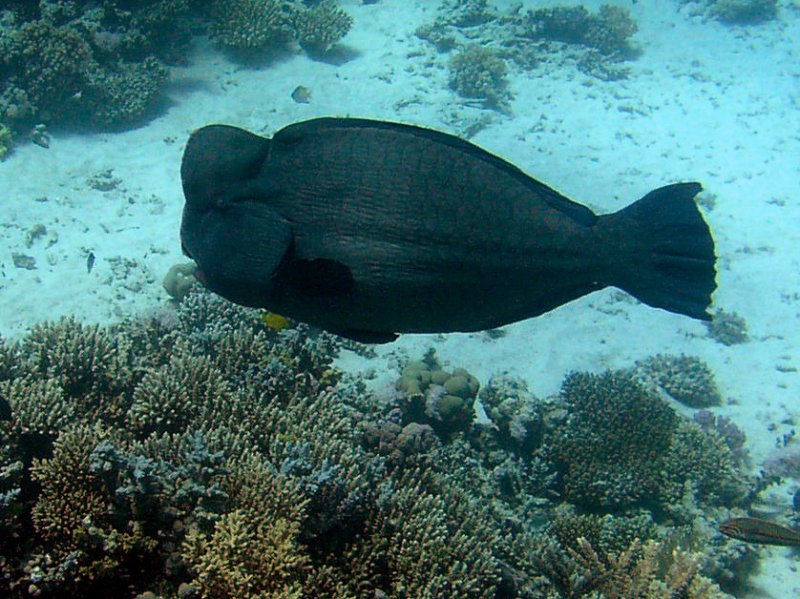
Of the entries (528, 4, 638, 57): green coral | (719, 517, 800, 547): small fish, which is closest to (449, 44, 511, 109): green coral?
(528, 4, 638, 57): green coral

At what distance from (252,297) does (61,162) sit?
32.5ft

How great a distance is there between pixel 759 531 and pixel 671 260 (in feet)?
11.9

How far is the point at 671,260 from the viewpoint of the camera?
2.30 metres

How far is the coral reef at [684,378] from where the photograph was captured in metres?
8.37

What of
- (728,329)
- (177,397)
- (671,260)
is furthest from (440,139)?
(728,329)

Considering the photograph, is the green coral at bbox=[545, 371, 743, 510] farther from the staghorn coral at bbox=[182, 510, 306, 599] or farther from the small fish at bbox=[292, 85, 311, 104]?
the small fish at bbox=[292, 85, 311, 104]

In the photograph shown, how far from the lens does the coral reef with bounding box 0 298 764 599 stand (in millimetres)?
2863

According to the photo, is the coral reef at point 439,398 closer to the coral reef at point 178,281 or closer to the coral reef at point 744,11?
the coral reef at point 178,281

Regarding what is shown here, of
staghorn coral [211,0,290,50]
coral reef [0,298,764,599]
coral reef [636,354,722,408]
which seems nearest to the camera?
coral reef [0,298,764,599]

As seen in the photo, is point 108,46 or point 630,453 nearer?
point 630,453

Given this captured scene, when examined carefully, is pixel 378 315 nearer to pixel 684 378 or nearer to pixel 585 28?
pixel 684 378

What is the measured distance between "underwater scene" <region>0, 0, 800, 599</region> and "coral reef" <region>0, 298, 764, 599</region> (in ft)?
0.07

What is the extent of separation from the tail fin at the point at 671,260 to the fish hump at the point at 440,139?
18 centimetres

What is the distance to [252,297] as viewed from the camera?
2.22 metres
